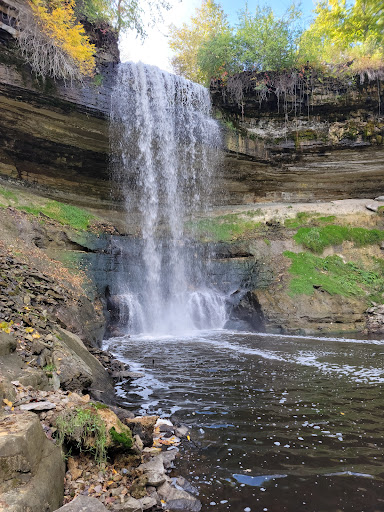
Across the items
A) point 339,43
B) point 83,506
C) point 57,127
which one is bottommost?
point 83,506

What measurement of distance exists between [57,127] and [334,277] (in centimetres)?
1480

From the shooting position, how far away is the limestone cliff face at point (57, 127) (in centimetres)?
1385

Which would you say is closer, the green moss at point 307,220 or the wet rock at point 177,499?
the wet rock at point 177,499

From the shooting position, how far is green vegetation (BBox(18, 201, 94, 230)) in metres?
14.9

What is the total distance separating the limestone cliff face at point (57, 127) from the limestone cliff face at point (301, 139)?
7006 mm

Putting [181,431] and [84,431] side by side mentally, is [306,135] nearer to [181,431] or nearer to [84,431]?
[181,431]

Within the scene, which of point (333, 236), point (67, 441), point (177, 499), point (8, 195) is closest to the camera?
point (177, 499)

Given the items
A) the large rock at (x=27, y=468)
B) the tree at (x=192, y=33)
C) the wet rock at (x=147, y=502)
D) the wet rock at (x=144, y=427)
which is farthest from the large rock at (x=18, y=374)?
the tree at (x=192, y=33)

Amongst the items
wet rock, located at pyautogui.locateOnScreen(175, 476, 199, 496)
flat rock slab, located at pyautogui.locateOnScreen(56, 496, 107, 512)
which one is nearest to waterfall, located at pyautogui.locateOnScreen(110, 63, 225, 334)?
wet rock, located at pyautogui.locateOnScreen(175, 476, 199, 496)

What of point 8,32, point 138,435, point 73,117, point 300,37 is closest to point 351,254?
point 300,37

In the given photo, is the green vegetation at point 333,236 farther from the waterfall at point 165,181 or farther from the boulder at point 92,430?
the boulder at point 92,430

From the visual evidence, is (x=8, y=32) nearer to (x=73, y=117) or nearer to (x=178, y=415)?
(x=73, y=117)

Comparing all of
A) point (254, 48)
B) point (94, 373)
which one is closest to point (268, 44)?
point (254, 48)

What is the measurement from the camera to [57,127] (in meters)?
15.7
